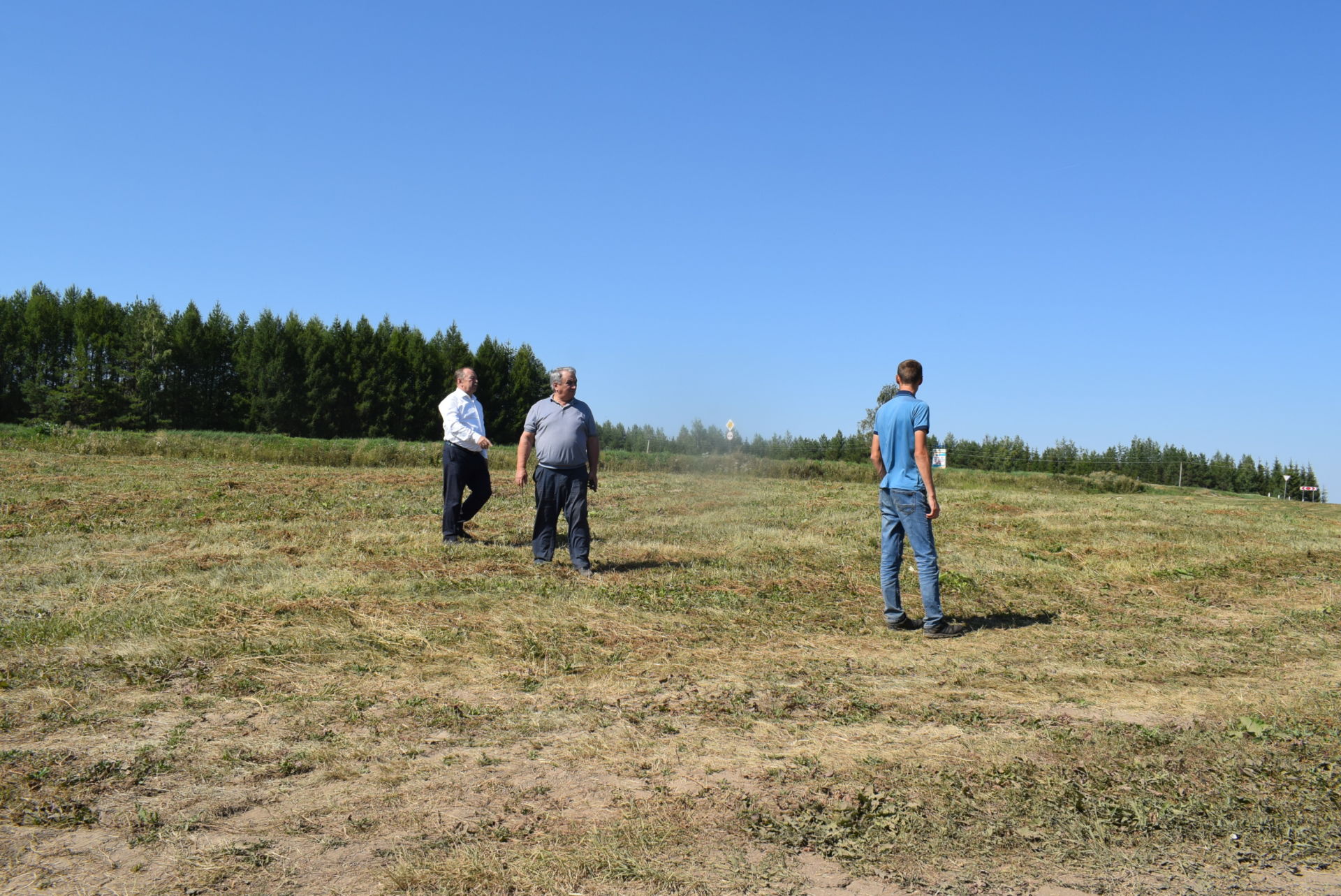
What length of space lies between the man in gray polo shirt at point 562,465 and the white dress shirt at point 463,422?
113 cm

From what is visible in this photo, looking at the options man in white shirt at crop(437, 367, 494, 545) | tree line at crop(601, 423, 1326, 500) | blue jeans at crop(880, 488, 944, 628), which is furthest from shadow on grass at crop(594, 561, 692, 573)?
tree line at crop(601, 423, 1326, 500)

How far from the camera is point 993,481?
2827 centimetres

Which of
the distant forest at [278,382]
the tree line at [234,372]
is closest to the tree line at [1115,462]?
the distant forest at [278,382]

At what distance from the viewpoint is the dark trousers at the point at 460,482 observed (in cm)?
894

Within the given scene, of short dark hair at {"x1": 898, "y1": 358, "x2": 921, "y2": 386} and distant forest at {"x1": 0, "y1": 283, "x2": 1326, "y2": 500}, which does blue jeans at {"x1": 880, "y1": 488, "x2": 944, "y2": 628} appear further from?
distant forest at {"x1": 0, "y1": 283, "x2": 1326, "y2": 500}

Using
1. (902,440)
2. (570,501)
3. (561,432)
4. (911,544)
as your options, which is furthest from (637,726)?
(561,432)

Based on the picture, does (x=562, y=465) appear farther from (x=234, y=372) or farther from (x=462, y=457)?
(x=234, y=372)

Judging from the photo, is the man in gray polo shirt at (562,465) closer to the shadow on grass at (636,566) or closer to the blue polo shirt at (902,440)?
the shadow on grass at (636,566)

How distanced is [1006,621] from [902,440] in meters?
1.79

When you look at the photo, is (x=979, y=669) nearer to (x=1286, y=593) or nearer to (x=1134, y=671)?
(x=1134, y=671)

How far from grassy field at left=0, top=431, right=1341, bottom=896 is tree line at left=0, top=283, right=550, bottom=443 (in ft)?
125

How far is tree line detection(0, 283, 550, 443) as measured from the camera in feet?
152

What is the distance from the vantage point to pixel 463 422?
8.91m

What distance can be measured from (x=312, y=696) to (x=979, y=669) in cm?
375
